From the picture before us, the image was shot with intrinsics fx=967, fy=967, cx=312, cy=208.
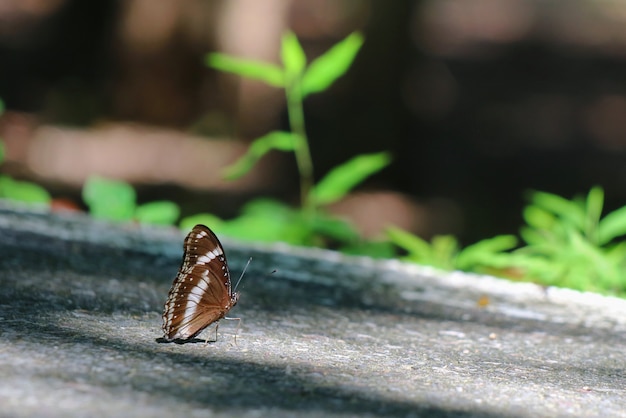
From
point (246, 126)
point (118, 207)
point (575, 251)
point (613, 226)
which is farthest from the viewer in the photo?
point (246, 126)

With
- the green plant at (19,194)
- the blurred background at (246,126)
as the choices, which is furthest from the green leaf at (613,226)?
the blurred background at (246,126)

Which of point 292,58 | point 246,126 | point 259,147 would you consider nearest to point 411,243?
point 259,147

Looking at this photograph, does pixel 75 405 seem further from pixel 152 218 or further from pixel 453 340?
pixel 152 218

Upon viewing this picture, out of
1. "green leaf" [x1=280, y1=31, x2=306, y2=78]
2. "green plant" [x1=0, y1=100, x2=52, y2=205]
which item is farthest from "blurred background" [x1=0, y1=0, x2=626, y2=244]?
"green leaf" [x1=280, y1=31, x2=306, y2=78]

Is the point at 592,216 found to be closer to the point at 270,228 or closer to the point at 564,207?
the point at 564,207

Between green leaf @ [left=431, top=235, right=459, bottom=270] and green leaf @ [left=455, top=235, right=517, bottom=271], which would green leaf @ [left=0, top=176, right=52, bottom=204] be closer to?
green leaf @ [left=431, top=235, right=459, bottom=270]

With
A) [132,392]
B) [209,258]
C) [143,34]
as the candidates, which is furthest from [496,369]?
[143,34]
